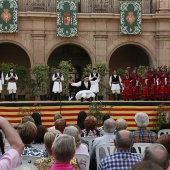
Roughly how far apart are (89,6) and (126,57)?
5.52 m

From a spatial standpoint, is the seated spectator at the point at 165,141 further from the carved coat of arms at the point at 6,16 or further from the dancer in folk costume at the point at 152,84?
the carved coat of arms at the point at 6,16

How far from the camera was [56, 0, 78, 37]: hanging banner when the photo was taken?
2903 centimetres

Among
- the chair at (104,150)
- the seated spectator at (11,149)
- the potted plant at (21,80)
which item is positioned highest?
the potted plant at (21,80)

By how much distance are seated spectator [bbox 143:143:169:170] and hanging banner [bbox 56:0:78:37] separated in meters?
25.1

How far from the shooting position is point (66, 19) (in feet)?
95.2

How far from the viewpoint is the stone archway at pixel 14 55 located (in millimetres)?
32750

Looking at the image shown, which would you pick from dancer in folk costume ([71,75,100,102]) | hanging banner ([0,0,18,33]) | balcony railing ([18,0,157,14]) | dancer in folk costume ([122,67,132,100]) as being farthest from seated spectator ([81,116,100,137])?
balcony railing ([18,0,157,14])

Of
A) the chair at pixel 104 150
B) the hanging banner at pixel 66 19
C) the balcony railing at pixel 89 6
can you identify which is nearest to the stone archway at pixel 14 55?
the balcony railing at pixel 89 6

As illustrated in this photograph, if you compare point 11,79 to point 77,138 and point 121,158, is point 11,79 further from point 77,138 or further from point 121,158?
point 121,158

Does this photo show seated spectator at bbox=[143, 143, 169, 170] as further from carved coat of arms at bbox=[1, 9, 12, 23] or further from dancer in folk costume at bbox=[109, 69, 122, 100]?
carved coat of arms at bbox=[1, 9, 12, 23]

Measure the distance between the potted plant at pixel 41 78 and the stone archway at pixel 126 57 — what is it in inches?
285

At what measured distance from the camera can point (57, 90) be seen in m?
25.7

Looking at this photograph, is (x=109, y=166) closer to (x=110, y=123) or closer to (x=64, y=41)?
(x=110, y=123)

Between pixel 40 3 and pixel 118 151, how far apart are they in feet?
82.1
